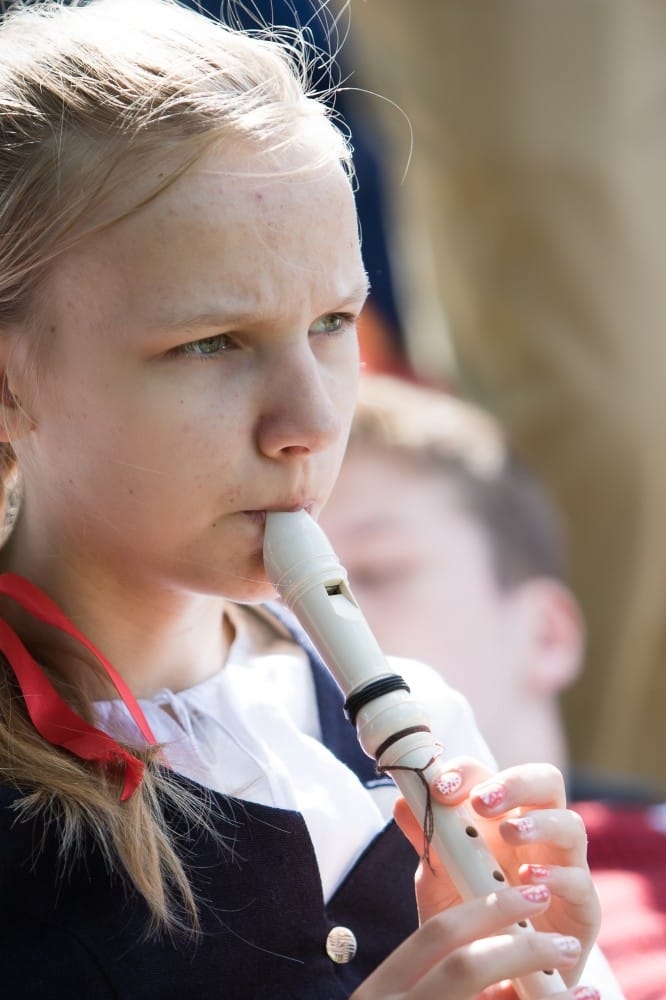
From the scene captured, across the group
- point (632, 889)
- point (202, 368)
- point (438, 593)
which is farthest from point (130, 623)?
point (438, 593)

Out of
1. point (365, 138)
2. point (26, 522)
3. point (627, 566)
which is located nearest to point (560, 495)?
point (627, 566)

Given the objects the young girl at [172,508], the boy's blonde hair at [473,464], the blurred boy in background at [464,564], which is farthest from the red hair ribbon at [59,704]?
the boy's blonde hair at [473,464]

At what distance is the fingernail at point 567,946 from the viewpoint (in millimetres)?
840

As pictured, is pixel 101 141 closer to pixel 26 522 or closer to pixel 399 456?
pixel 26 522

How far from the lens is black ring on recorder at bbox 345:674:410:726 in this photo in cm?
86

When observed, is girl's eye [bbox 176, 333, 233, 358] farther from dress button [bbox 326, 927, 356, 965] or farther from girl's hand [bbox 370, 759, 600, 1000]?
dress button [bbox 326, 927, 356, 965]

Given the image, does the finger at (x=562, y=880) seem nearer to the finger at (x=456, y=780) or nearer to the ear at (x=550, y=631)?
the finger at (x=456, y=780)

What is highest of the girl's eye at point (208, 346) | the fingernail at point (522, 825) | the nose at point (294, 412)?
the girl's eye at point (208, 346)

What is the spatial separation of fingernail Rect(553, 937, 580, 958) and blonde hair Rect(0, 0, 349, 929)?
26cm

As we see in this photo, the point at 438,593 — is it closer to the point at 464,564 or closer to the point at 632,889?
the point at 464,564

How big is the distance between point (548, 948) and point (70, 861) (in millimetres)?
328

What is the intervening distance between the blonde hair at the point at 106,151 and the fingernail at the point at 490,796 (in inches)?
8.6

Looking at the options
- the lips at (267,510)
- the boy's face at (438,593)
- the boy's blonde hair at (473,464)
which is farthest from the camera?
the boy's blonde hair at (473,464)

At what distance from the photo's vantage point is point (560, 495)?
2684 millimetres
